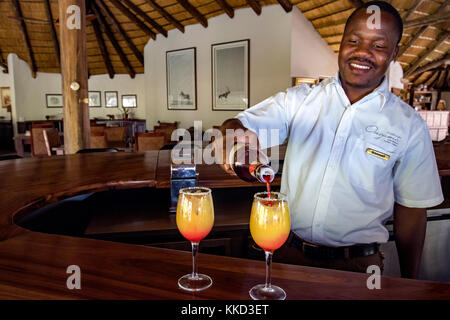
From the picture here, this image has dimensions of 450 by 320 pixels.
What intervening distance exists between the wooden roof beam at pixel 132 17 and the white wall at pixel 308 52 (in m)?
4.12

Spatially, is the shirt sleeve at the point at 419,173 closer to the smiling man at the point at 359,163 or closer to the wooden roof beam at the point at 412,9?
the smiling man at the point at 359,163

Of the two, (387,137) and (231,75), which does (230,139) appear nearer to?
(387,137)

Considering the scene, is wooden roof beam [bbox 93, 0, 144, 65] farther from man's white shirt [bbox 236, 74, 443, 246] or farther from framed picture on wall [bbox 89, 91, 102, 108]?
man's white shirt [bbox 236, 74, 443, 246]

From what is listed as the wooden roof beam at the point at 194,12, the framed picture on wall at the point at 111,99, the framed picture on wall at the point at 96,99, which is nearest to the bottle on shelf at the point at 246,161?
the wooden roof beam at the point at 194,12

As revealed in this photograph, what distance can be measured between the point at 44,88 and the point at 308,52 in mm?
9294

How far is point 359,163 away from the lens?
4.88 feet

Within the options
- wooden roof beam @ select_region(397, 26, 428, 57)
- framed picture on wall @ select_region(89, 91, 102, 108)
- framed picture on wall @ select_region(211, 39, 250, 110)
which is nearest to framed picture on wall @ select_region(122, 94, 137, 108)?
framed picture on wall @ select_region(89, 91, 102, 108)

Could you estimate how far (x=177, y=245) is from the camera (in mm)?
1885

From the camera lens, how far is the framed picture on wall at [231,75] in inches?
301

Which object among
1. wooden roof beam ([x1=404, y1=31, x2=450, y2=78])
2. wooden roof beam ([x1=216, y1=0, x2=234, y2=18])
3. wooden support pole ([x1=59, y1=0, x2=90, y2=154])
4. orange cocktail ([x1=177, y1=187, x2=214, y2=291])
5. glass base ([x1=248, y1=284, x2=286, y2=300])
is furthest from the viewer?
wooden roof beam ([x1=404, y1=31, x2=450, y2=78])

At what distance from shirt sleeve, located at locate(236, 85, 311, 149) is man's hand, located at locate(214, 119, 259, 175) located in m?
0.09

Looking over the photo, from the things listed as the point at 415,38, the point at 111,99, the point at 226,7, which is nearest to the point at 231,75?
the point at 226,7

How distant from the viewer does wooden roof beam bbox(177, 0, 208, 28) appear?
762cm
